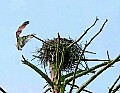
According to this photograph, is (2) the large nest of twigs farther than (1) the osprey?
Yes

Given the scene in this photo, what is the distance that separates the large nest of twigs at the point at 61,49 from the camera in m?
3.82

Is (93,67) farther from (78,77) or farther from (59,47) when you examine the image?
(59,47)

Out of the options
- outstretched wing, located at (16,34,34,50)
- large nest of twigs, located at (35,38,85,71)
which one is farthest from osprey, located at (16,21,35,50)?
large nest of twigs, located at (35,38,85,71)

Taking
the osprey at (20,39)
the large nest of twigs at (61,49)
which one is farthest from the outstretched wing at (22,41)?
the large nest of twigs at (61,49)

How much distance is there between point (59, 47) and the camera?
365cm

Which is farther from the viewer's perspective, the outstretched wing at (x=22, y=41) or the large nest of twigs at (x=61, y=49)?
the large nest of twigs at (x=61, y=49)

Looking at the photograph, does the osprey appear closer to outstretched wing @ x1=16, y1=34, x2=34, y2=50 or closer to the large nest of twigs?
outstretched wing @ x1=16, y1=34, x2=34, y2=50

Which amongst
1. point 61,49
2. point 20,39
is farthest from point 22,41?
point 61,49

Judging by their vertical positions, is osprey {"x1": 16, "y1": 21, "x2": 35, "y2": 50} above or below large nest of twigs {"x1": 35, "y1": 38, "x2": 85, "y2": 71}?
above

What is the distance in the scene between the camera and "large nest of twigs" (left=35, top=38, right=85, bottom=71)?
12.5ft

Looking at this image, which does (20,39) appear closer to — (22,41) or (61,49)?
(22,41)

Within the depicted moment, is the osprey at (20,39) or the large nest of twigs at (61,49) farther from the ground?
the osprey at (20,39)

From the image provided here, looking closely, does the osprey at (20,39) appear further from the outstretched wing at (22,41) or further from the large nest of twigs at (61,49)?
the large nest of twigs at (61,49)

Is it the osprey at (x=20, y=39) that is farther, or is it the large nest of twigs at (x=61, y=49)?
the large nest of twigs at (x=61, y=49)
